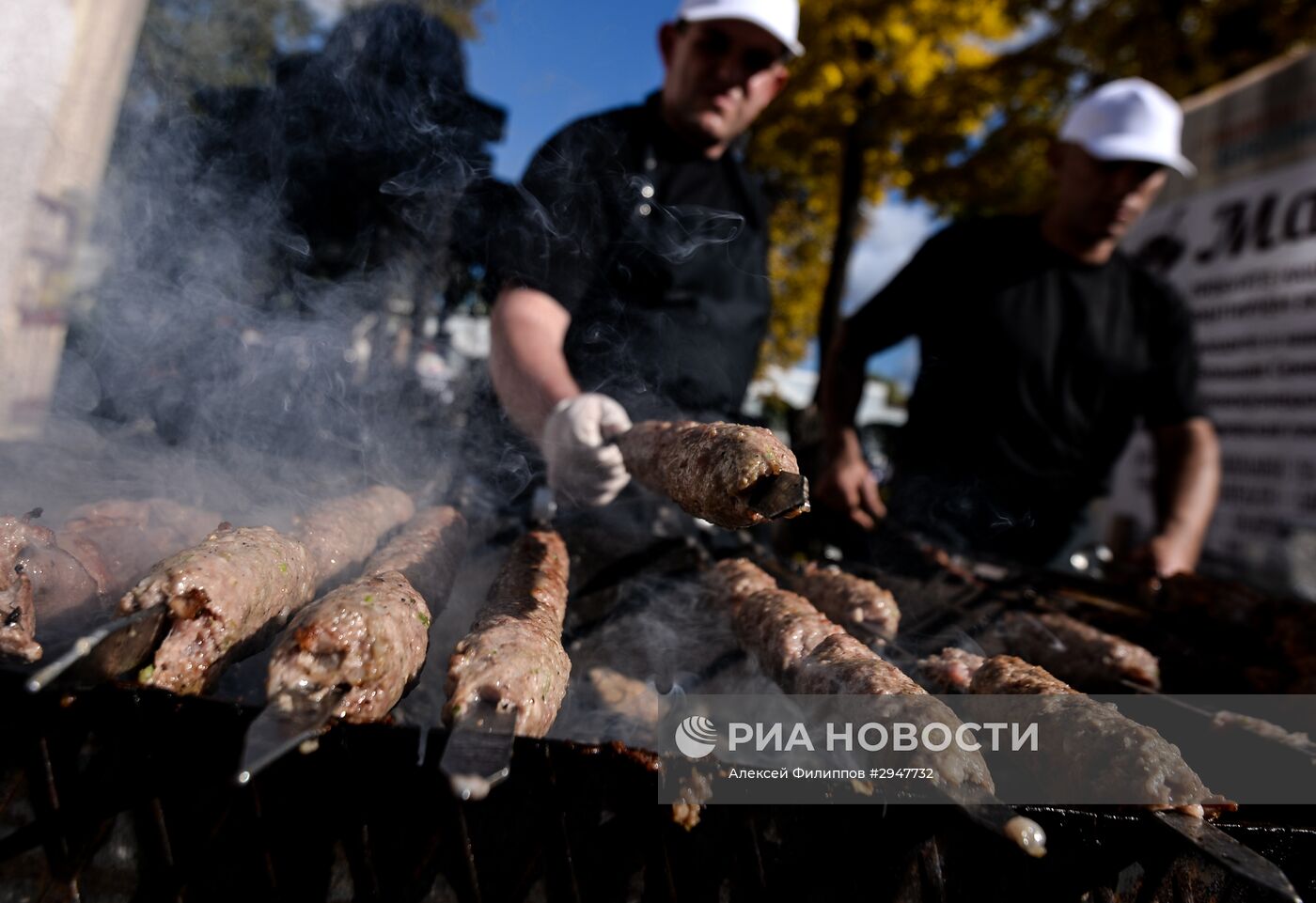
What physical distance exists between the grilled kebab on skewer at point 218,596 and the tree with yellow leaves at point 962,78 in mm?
10185

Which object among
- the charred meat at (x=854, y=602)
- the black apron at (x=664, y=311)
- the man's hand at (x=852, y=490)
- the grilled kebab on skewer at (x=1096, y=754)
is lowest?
the charred meat at (x=854, y=602)

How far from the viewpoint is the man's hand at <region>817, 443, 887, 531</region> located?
4.80m

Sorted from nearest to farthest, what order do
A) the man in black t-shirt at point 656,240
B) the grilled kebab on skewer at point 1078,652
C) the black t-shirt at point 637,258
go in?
the grilled kebab on skewer at point 1078,652 < the man in black t-shirt at point 656,240 < the black t-shirt at point 637,258

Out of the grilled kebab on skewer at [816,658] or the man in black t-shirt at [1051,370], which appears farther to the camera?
the man in black t-shirt at [1051,370]

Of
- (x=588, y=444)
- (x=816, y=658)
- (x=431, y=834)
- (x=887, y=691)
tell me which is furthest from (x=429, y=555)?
(x=887, y=691)

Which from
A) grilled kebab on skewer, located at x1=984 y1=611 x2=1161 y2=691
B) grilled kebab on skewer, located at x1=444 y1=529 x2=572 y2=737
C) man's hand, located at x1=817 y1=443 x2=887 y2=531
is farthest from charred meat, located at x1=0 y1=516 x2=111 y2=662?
man's hand, located at x1=817 y1=443 x2=887 y2=531

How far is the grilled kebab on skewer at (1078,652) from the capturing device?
9.21ft

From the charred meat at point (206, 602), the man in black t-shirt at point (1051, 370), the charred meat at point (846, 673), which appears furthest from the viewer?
the man in black t-shirt at point (1051, 370)

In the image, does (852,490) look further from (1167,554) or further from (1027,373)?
(1167,554)

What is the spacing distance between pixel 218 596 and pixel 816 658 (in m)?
1.65

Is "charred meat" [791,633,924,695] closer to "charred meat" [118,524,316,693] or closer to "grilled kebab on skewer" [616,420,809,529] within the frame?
"grilled kebab on skewer" [616,420,809,529]

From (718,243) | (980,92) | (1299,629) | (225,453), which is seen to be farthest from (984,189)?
(225,453)

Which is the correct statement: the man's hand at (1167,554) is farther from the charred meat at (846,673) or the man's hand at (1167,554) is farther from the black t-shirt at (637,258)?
the charred meat at (846,673)

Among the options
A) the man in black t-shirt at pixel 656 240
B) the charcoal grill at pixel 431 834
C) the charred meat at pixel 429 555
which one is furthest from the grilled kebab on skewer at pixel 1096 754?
the man in black t-shirt at pixel 656 240
